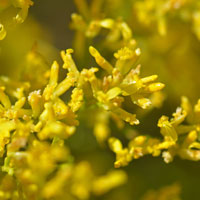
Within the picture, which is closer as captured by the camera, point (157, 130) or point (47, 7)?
point (157, 130)

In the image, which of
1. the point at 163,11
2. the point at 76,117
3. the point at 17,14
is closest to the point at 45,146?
the point at 76,117

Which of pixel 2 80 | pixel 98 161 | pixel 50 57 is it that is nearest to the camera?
pixel 2 80

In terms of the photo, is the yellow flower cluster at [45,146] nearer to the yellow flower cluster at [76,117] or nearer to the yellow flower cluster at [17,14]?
the yellow flower cluster at [76,117]

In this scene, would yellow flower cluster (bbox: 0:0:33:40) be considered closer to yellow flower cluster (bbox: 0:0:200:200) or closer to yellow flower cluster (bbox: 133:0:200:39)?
yellow flower cluster (bbox: 0:0:200:200)

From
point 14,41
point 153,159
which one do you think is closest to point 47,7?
point 14,41

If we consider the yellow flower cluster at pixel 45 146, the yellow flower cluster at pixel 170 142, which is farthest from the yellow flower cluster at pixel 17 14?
the yellow flower cluster at pixel 170 142

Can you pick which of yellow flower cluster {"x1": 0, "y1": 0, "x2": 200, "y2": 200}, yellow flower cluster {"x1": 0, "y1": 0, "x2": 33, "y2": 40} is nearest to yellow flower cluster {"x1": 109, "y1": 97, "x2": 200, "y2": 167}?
yellow flower cluster {"x1": 0, "y1": 0, "x2": 200, "y2": 200}

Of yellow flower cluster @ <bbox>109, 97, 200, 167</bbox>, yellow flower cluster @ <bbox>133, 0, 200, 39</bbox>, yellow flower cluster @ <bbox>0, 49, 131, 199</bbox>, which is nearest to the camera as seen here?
yellow flower cluster @ <bbox>0, 49, 131, 199</bbox>

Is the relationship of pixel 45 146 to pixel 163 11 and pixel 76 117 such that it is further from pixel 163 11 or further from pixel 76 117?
pixel 163 11

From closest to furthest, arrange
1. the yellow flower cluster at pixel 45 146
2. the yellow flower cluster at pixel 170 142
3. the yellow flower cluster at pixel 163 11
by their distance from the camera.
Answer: the yellow flower cluster at pixel 45 146 → the yellow flower cluster at pixel 170 142 → the yellow flower cluster at pixel 163 11

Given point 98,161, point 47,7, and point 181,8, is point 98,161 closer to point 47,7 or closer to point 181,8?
point 181,8

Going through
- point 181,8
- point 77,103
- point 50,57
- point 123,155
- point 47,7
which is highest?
point 47,7
